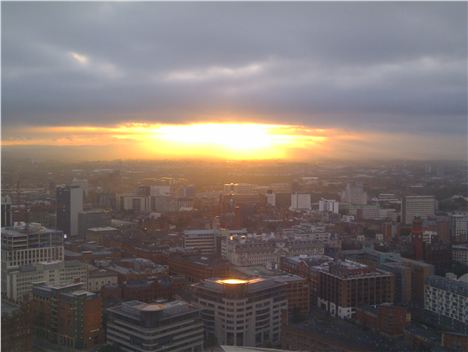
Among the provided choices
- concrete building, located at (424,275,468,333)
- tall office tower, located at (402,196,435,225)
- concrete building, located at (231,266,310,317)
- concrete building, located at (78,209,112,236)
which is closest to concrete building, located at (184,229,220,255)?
concrete building, located at (78,209,112,236)

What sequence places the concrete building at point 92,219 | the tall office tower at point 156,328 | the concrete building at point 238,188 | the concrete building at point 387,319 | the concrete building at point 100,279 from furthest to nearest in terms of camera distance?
1. the concrete building at point 238,188
2. the concrete building at point 92,219
3. the concrete building at point 100,279
4. the concrete building at point 387,319
5. the tall office tower at point 156,328

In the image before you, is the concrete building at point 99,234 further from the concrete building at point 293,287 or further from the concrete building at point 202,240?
the concrete building at point 293,287

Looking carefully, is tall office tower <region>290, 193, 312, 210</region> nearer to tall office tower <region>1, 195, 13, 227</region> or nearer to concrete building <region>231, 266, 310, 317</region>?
concrete building <region>231, 266, 310, 317</region>

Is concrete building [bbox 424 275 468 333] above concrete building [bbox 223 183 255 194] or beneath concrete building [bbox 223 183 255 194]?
beneath

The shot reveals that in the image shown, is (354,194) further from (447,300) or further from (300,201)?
(447,300)

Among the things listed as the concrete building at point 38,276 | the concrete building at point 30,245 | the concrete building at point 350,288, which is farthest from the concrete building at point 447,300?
the concrete building at point 30,245

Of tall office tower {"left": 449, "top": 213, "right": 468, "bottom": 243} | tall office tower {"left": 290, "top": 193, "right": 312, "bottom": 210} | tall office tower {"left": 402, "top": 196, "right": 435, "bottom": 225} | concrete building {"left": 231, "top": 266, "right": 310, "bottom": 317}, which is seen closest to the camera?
concrete building {"left": 231, "top": 266, "right": 310, "bottom": 317}

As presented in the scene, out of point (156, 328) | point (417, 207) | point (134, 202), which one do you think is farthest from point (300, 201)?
point (156, 328)
